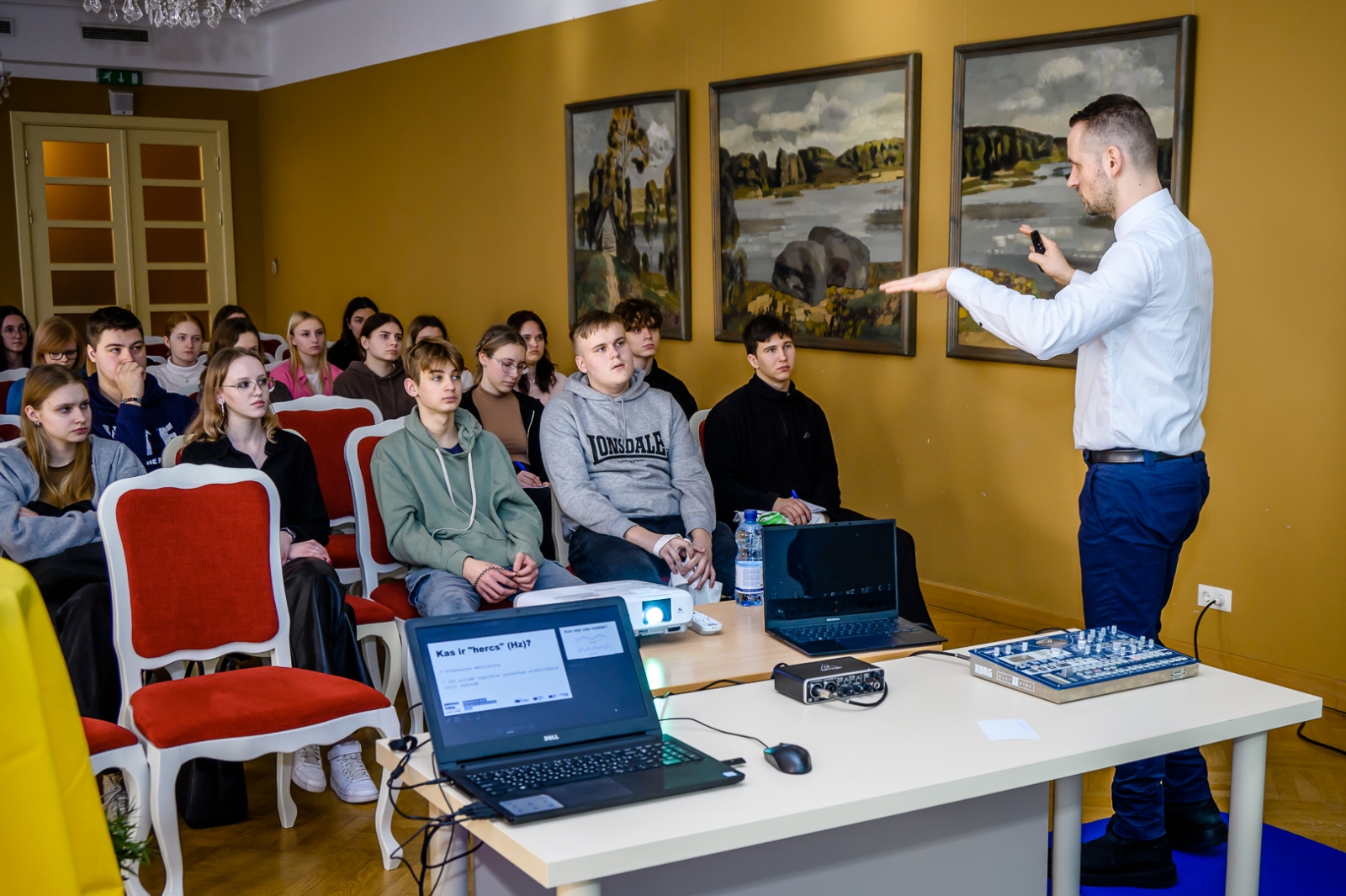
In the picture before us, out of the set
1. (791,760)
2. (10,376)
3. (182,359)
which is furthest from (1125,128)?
(10,376)

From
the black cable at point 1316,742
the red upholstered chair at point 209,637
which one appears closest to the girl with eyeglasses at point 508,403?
the red upholstered chair at point 209,637

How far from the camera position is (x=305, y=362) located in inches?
242

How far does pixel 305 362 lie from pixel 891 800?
5060 millimetres

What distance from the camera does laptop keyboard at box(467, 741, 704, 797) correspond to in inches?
64.6

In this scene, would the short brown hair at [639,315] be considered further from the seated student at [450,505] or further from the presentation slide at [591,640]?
the presentation slide at [591,640]

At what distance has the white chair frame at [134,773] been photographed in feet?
8.32

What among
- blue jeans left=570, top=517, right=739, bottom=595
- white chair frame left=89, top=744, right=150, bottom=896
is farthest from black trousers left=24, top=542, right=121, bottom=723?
blue jeans left=570, top=517, right=739, bottom=595

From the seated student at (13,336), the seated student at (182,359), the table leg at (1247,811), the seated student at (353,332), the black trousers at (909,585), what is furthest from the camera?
the seated student at (353,332)

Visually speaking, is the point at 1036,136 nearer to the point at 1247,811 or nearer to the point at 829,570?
the point at 829,570

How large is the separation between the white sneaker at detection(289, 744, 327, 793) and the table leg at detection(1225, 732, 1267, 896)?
2.32 metres

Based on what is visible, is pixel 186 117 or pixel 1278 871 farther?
pixel 186 117

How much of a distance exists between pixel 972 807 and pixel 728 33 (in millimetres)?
Result: 4759

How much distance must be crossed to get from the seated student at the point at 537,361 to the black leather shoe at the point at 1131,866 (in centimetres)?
376

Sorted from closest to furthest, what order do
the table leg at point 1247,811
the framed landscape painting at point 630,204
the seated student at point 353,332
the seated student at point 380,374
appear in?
the table leg at point 1247,811, the seated student at point 380,374, the framed landscape painting at point 630,204, the seated student at point 353,332
